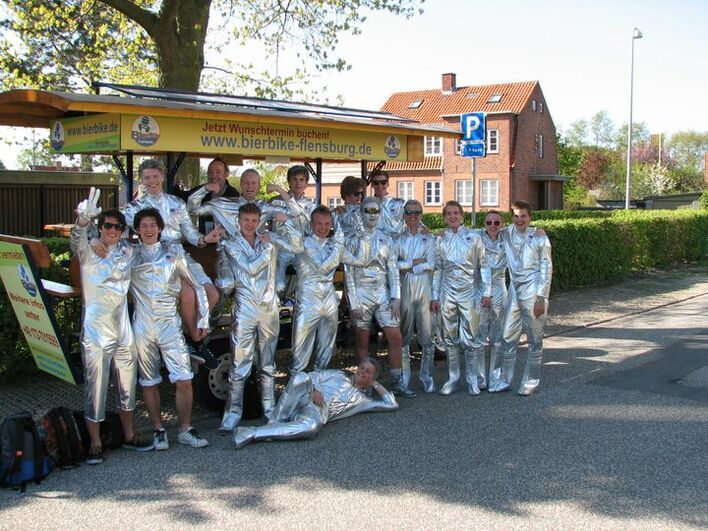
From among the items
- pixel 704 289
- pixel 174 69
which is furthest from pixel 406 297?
pixel 704 289

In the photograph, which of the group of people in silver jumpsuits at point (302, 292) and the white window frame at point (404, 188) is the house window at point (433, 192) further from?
the group of people in silver jumpsuits at point (302, 292)

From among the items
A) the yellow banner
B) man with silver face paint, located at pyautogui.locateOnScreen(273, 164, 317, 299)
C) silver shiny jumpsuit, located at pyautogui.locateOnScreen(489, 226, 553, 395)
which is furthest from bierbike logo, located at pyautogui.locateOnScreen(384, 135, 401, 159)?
silver shiny jumpsuit, located at pyautogui.locateOnScreen(489, 226, 553, 395)

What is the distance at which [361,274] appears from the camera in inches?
270

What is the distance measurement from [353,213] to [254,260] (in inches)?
68.3

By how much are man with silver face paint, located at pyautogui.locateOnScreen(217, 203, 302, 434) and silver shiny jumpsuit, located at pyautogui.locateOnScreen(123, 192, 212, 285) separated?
10.4 inches

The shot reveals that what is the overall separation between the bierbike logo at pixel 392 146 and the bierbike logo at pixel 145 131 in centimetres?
276

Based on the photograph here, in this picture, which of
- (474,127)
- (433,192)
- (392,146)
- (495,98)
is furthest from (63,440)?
(495,98)

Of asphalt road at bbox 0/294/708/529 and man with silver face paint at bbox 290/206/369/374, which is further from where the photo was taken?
man with silver face paint at bbox 290/206/369/374

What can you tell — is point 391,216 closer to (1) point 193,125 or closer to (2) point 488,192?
(1) point 193,125

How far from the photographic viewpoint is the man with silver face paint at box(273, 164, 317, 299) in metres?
6.67

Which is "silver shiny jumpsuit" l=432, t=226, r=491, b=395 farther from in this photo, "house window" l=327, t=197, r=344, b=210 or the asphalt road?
"house window" l=327, t=197, r=344, b=210

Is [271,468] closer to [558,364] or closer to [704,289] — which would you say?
[558,364]

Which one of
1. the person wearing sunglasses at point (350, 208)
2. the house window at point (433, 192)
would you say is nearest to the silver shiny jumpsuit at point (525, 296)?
the person wearing sunglasses at point (350, 208)

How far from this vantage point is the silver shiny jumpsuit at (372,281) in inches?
268
